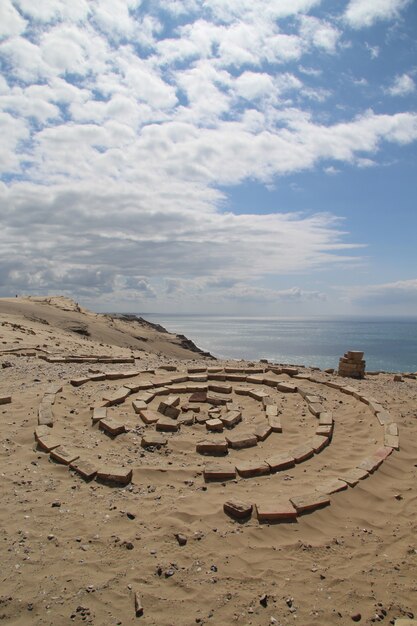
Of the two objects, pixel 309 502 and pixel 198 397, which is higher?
pixel 198 397

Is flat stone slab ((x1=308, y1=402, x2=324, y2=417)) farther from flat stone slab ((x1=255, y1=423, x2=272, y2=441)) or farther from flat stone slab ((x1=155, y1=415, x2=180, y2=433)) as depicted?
flat stone slab ((x1=155, y1=415, x2=180, y2=433))

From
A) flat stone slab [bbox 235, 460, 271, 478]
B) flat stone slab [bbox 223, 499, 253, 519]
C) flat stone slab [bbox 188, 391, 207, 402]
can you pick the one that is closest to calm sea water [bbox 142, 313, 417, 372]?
flat stone slab [bbox 188, 391, 207, 402]

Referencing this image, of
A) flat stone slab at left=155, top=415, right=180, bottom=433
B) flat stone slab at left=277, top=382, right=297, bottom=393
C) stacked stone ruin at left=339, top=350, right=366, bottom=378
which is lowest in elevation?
flat stone slab at left=155, top=415, right=180, bottom=433

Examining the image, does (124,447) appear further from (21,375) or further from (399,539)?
(21,375)

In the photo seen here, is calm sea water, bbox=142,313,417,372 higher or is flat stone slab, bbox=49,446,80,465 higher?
flat stone slab, bbox=49,446,80,465

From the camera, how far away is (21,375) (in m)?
9.45

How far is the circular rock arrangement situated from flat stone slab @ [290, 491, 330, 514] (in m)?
0.01

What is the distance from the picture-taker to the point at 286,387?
30.5 ft

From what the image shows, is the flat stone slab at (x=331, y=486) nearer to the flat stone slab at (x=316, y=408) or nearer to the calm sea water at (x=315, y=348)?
the flat stone slab at (x=316, y=408)

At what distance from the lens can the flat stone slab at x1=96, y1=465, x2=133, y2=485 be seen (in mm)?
4934

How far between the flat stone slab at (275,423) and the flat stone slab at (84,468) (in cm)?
318

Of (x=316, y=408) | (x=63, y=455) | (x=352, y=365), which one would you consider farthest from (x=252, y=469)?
(x=352, y=365)

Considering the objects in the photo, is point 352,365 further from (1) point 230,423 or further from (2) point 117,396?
(2) point 117,396

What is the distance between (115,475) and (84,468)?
468 millimetres
